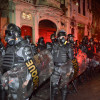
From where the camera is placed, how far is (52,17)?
1398cm

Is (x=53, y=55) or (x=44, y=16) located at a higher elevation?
(x=44, y=16)

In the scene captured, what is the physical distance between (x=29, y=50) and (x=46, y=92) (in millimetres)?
3228

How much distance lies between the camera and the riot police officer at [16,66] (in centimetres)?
264

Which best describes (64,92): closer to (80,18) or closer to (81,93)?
(81,93)

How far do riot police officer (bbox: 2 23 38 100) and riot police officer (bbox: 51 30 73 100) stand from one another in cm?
150

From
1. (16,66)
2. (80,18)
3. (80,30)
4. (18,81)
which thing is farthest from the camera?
(80,30)

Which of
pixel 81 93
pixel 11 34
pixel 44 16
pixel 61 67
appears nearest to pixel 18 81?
pixel 11 34

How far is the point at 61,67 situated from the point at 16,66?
1831 mm

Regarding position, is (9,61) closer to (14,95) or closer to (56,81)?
(14,95)

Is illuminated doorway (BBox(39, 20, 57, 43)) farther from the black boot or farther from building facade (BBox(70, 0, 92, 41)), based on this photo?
the black boot

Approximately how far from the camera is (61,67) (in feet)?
14.0

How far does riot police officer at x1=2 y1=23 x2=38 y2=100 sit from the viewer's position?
8.67 feet

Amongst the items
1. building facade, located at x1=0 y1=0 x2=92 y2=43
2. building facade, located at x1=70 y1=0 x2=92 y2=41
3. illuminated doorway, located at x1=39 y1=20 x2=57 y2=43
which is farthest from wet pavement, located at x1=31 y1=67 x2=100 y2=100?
building facade, located at x1=70 y1=0 x2=92 y2=41

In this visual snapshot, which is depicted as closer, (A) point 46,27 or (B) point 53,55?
(B) point 53,55
